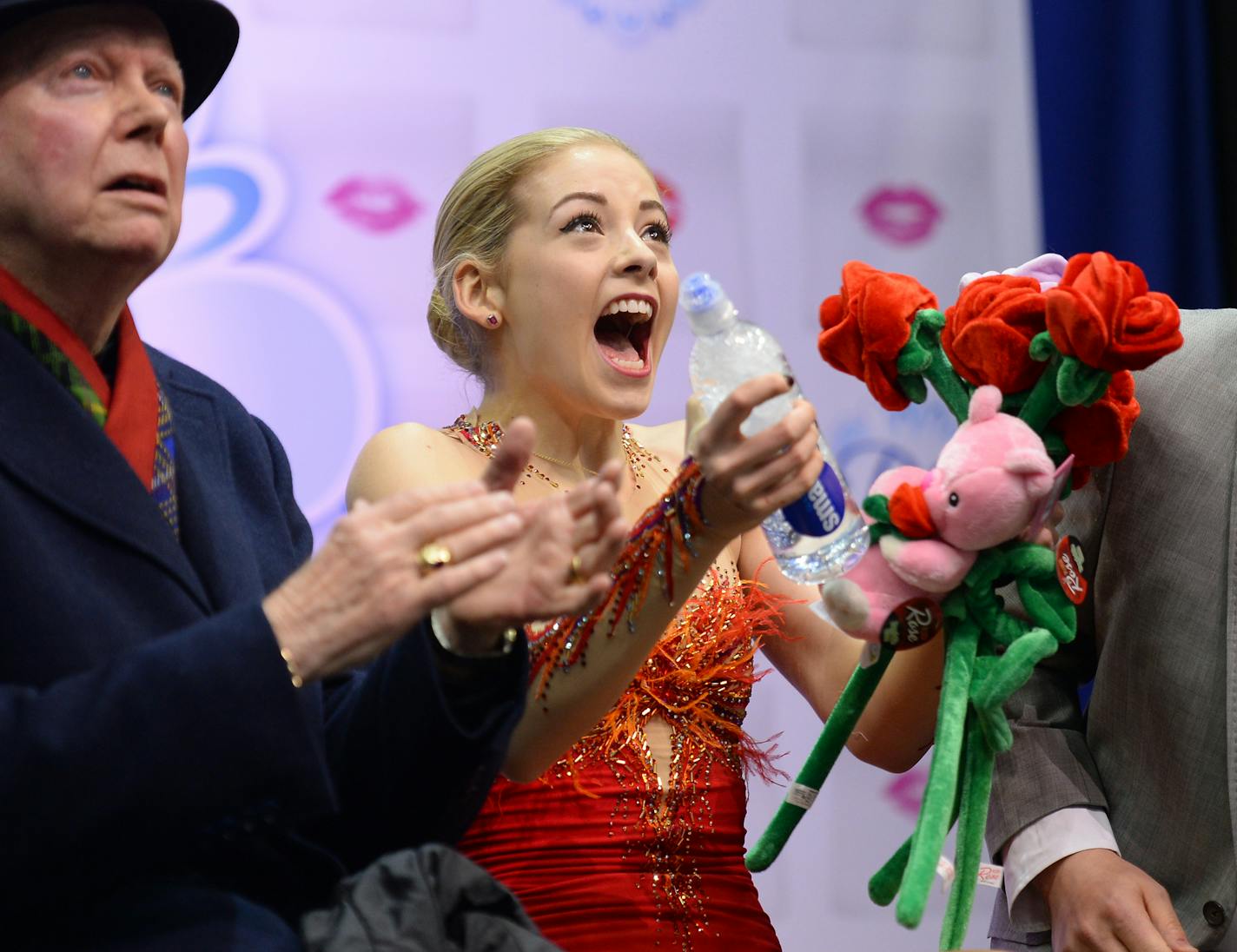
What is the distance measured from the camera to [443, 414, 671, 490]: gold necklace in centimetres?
198

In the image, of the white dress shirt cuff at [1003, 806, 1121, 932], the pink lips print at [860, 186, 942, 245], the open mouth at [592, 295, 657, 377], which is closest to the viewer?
the white dress shirt cuff at [1003, 806, 1121, 932]

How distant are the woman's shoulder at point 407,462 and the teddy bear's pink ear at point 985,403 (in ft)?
2.00

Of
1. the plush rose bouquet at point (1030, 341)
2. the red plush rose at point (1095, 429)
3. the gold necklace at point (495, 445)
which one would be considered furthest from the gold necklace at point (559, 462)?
the red plush rose at point (1095, 429)

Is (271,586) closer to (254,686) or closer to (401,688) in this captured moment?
(401,688)

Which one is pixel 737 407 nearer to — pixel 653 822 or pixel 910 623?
pixel 910 623

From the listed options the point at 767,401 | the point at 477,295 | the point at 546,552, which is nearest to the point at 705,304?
the point at 767,401

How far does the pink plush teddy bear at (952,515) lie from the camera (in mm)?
1427

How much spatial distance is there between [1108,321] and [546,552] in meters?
0.57

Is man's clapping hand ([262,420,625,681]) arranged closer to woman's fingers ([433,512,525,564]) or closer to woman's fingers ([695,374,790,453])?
woman's fingers ([433,512,525,564])

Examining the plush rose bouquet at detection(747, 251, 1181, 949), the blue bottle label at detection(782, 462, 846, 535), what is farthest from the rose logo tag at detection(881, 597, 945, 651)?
the blue bottle label at detection(782, 462, 846, 535)

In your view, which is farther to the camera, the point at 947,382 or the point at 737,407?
the point at 947,382

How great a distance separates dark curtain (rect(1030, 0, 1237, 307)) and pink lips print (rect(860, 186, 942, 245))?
0.77ft

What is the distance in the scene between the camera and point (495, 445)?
197 cm

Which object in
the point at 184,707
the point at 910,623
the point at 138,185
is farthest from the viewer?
the point at 910,623
